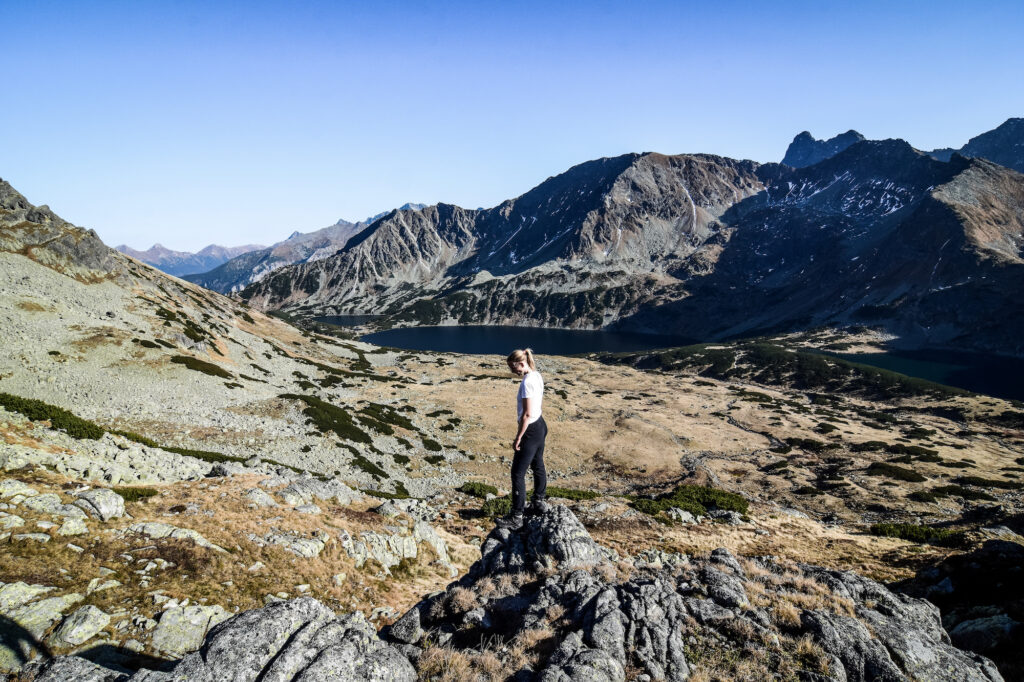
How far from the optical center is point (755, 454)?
58.7 meters

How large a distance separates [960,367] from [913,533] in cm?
17289

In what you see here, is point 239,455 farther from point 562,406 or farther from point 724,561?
point 562,406

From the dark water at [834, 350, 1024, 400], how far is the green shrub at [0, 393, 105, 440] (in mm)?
176344

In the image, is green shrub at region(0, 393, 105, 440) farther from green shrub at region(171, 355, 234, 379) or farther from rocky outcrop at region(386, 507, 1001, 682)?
green shrub at region(171, 355, 234, 379)

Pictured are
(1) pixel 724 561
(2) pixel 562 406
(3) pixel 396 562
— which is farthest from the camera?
Result: (2) pixel 562 406

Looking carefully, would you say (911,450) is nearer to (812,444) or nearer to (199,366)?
(812,444)

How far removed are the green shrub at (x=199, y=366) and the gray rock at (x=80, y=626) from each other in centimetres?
4301

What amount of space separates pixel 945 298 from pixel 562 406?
213m

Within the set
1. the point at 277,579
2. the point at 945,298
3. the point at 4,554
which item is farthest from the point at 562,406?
the point at 945,298

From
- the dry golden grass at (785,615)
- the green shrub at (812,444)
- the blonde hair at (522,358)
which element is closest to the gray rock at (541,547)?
the dry golden grass at (785,615)

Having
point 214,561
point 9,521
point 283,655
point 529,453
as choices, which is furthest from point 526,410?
point 9,521

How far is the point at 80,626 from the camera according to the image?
8742 mm

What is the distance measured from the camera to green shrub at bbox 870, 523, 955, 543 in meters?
24.1

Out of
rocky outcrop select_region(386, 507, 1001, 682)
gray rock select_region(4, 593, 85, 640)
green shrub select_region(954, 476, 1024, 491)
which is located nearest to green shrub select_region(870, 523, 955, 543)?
rocky outcrop select_region(386, 507, 1001, 682)
